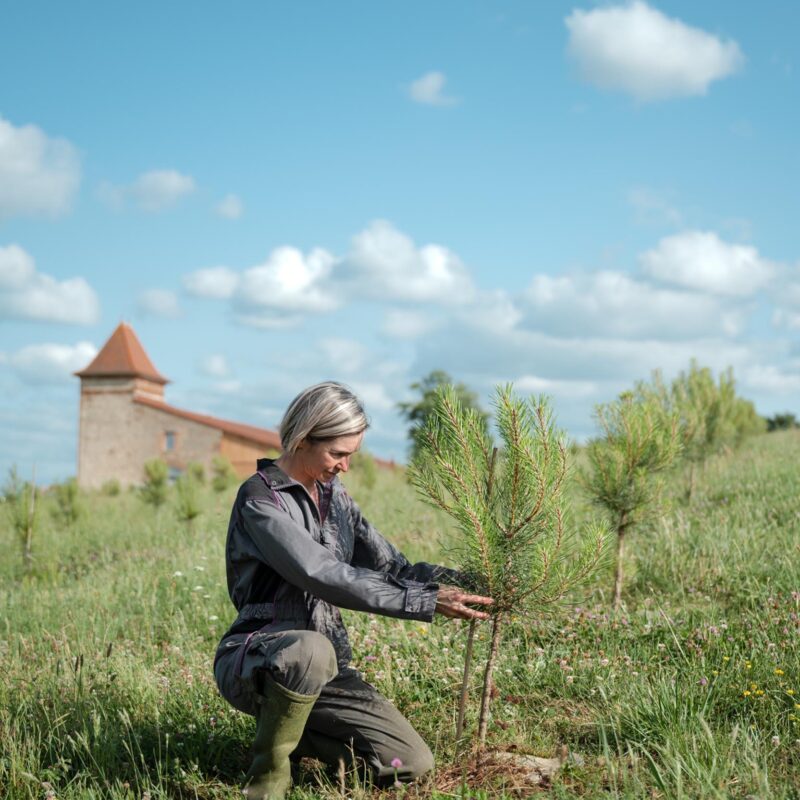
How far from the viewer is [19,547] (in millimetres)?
12484

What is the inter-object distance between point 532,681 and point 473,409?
1.87m

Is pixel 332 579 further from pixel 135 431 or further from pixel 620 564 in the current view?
pixel 135 431

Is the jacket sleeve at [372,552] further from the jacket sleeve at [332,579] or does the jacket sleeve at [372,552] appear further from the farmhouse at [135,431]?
the farmhouse at [135,431]

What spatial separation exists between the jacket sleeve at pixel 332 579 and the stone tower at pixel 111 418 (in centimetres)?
3846

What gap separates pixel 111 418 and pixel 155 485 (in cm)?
2549

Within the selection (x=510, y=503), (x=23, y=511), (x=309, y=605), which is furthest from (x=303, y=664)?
(x=23, y=511)

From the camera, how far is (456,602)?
11.4 feet

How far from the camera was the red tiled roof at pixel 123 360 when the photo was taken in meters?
42.6

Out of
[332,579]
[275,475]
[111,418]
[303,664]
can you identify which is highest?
[111,418]

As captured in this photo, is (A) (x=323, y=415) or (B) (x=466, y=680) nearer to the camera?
(A) (x=323, y=415)

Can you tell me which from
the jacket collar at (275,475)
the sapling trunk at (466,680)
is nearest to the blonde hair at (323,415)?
the jacket collar at (275,475)

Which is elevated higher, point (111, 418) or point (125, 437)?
point (111, 418)

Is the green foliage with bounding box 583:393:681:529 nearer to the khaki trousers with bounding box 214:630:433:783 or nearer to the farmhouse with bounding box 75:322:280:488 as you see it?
the khaki trousers with bounding box 214:630:433:783

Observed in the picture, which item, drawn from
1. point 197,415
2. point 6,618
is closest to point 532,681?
point 6,618
